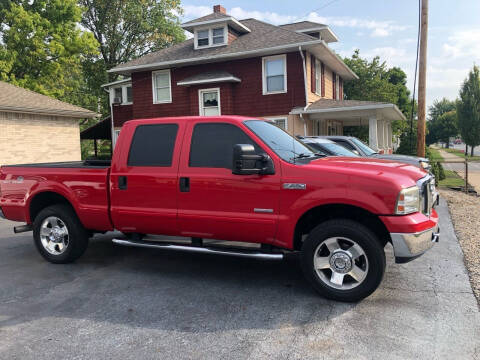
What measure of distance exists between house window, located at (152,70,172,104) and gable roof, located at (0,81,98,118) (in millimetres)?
3569

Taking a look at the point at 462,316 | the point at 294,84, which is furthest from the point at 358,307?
the point at 294,84

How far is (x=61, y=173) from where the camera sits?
577 centimetres

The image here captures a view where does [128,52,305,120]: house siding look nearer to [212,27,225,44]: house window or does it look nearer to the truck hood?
[212,27,225,44]: house window

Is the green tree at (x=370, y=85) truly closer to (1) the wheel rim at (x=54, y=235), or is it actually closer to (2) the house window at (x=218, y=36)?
(2) the house window at (x=218, y=36)

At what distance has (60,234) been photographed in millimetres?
5879

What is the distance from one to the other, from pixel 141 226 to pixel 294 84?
15.6 m

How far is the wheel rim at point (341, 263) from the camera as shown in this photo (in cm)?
431

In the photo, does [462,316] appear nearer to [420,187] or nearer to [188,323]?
[420,187]

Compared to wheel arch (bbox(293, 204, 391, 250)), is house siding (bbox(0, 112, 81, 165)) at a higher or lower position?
higher

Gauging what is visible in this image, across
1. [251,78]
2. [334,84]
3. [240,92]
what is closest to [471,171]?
[334,84]

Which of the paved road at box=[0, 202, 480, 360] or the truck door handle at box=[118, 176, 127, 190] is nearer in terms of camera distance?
the paved road at box=[0, 202, 480, 360]

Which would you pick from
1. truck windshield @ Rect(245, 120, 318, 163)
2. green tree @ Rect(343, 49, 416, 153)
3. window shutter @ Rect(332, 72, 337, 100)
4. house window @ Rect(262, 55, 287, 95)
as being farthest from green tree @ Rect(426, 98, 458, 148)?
truck windshield @ Rect(245, 120, 318, 163)

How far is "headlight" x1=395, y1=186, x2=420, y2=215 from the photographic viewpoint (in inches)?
162

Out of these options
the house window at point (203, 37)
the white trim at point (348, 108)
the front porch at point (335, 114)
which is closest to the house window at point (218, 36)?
the house window at point (203, 37)
